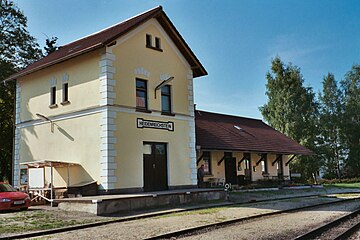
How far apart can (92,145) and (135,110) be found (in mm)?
2339

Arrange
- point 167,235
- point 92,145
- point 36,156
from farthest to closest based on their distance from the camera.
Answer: point 36,156 < point 92,145 < point 167,235

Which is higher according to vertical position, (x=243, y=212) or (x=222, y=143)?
(x=222, y=143)

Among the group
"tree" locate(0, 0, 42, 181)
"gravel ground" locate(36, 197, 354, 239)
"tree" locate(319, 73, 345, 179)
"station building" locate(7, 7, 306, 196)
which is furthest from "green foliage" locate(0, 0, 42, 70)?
"tree" locate(319, 73, 345, 179)

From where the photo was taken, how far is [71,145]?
1741cm

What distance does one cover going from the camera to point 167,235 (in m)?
8.91

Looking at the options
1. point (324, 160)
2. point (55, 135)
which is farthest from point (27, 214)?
point (324, 160)

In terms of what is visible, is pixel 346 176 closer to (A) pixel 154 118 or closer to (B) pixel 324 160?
(B) pixel 324 160

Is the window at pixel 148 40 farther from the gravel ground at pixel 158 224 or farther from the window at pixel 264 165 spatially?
the window at pixel 264 165

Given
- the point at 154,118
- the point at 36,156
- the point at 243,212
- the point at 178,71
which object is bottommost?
the point at 243,212

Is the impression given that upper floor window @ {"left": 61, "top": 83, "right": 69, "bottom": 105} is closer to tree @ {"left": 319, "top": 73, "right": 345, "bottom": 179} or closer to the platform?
the platform

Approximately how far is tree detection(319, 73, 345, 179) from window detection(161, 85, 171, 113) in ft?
93.2

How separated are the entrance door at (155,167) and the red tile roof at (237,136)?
472cm

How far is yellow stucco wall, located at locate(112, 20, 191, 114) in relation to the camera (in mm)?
16969

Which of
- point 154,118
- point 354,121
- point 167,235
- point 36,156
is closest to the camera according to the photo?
point 167,235
